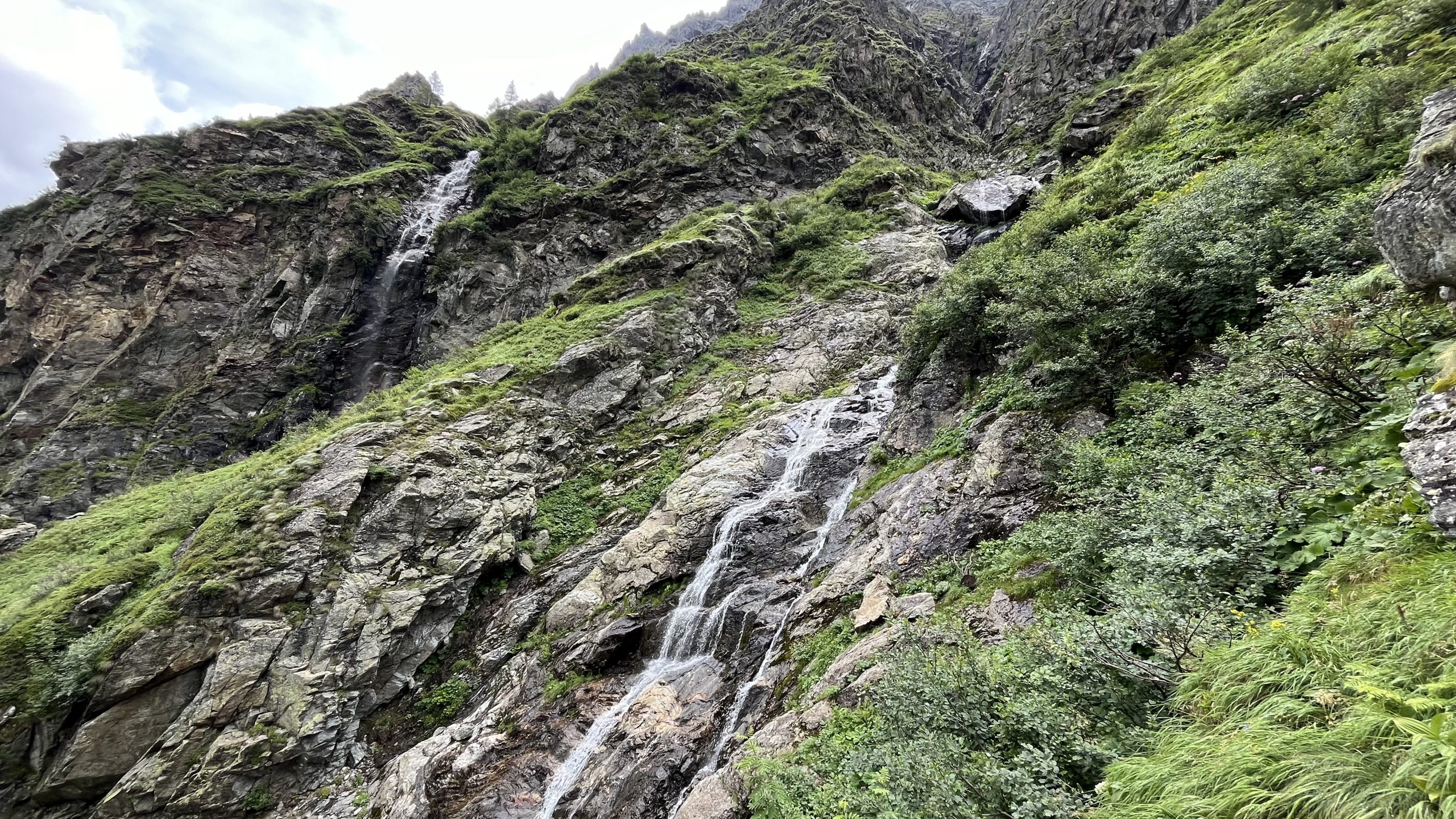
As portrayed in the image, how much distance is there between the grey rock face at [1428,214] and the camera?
14.2 ft

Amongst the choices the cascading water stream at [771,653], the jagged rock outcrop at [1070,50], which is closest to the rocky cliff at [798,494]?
the cascading water stream at [771,653]

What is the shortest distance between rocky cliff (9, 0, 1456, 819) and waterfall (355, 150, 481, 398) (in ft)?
1.49

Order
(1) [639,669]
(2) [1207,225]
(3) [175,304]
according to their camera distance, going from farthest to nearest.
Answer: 1. (3) [175,304]
2. (1) [639,669]
3. (2) [1207,225]

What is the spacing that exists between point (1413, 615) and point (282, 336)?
4463 cm

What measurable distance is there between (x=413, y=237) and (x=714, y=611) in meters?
37.9

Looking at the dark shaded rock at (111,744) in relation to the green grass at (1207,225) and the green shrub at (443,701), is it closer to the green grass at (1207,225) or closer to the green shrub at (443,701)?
the green shrub at (443,701)

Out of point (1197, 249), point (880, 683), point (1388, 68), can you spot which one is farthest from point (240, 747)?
point (1388, 68)

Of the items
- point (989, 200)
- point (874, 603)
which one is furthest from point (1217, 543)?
point (989, 200)

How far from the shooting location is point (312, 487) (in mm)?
15367

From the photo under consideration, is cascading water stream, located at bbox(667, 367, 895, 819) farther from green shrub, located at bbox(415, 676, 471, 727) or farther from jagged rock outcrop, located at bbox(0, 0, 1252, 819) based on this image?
green shrub, located at bbox(415, 676, 471, 727)

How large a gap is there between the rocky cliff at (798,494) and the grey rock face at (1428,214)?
0.04m

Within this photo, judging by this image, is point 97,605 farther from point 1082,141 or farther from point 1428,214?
point 1082,141

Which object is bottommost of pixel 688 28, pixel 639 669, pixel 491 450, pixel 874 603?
pixel 639 669

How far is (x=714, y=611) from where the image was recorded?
12.3 meters
